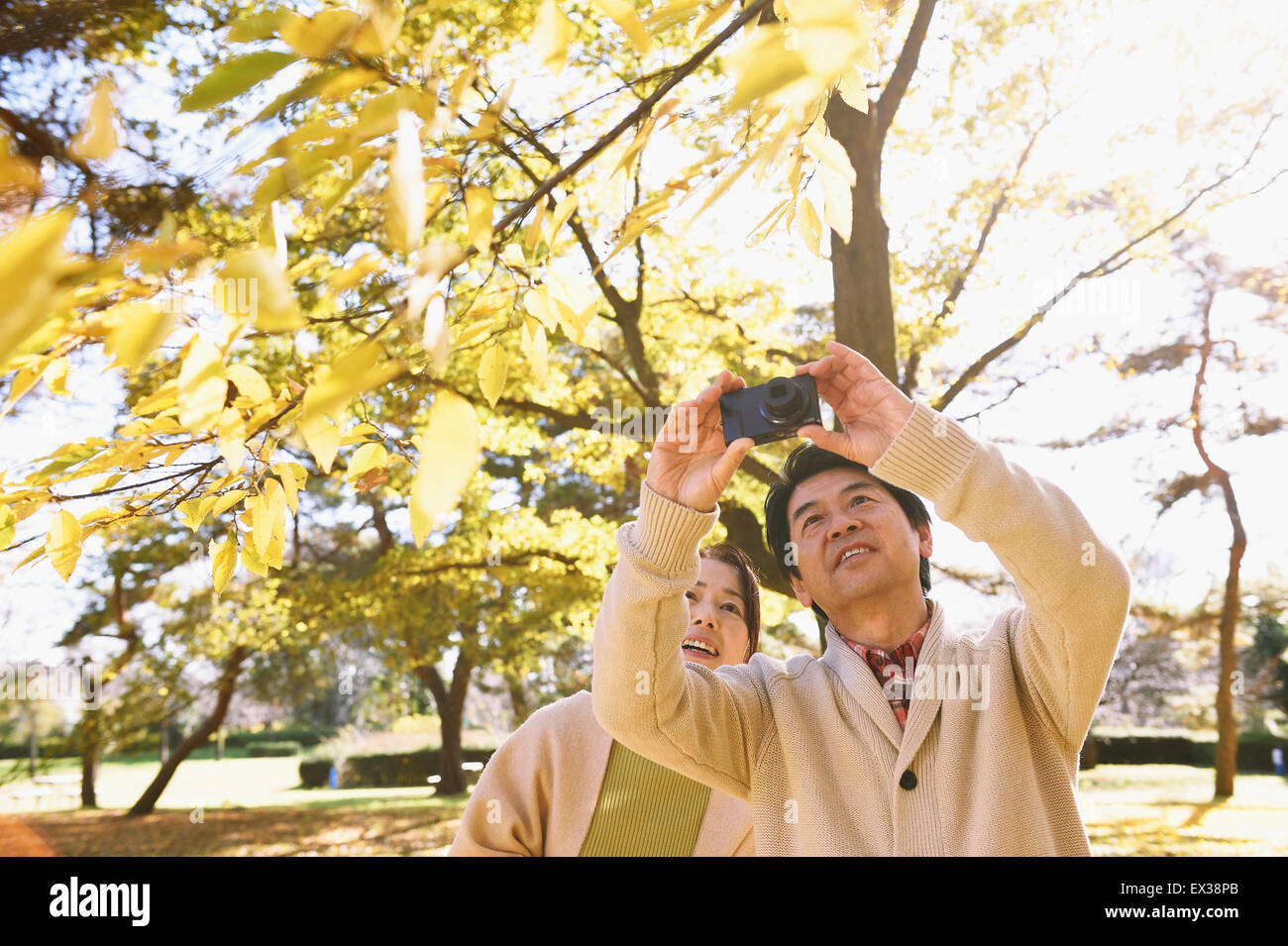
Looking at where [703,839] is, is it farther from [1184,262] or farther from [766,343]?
[1184,262]

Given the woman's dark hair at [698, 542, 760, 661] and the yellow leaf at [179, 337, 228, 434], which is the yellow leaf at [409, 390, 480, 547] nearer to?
the yellow leaf at [179, 337, 228, 434]

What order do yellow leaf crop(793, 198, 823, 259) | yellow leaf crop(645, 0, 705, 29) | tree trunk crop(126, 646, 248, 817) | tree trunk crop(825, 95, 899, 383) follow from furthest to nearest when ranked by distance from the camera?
tree trunk crop(126, 646, 248, 817), tree trunk crop(825, 95, 899, 383), yellow leaf crop(793, 198, 823, 259), yellow leaf crop(645, 0, 705, 29)

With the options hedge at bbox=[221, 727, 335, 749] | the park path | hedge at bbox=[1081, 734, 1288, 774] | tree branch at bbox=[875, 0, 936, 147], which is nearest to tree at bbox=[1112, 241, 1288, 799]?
hedge at bbox=[1081, 734, 1288, 774]

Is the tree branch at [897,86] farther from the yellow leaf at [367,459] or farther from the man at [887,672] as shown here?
the yellow leaf at [367,459]

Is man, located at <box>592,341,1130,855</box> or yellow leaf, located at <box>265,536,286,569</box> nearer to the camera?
yellow leaf, located at <box>265,536,286,569</box>

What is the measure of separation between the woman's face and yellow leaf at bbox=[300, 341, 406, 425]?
5.80 feet

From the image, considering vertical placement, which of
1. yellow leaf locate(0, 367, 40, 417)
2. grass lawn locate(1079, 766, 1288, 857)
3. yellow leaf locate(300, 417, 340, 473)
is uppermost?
yellow leaf locate(0, 367, 40, 417)

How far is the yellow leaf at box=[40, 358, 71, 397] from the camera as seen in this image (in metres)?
1.03

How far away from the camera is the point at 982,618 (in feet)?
35.4

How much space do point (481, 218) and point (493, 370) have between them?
6.9 inches

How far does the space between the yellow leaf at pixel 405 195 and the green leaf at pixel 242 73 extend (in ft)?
0.30

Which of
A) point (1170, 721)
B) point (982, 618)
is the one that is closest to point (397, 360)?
point (982, 618)

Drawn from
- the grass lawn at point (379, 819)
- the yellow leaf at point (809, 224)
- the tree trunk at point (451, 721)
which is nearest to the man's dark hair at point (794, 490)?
the yellow leaf at point (809, 224)

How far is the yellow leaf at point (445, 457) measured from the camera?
0.53 m
